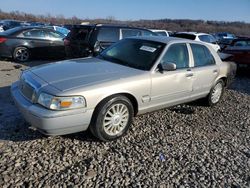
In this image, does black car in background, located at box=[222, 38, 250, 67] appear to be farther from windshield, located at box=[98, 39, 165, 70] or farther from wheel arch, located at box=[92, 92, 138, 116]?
wheel arch, located at box=[92, 92, 138, 116]

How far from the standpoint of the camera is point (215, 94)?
641 centimetres

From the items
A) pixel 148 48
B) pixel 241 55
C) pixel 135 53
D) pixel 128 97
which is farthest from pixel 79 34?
pixel 241 55

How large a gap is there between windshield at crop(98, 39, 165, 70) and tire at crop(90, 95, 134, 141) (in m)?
0.77

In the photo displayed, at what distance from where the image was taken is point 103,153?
3963 mm

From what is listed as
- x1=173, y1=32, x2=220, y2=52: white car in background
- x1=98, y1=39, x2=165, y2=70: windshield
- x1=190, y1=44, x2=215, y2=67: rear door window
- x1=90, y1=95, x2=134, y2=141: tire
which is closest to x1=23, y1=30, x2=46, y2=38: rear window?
x1=98, y1=39, x2=165, y2=70: windshield

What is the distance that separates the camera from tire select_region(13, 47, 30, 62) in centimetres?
1067

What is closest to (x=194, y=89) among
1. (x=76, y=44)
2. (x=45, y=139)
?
(x=45, y=139)

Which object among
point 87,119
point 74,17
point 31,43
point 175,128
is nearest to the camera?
point 87,119

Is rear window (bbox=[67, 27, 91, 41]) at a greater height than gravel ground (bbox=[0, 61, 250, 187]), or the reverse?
rear window (bbox=[67, 27, 91, 41])

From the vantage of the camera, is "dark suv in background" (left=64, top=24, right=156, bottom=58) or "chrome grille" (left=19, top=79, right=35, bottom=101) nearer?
"chrome grille" (left=19, top=79, right=35, bottom=101)

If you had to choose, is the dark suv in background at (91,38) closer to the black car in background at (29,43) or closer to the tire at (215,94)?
the black car in background at (29,43)

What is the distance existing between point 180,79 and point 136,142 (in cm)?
148

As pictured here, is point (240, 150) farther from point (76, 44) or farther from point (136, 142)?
point (76, 44)

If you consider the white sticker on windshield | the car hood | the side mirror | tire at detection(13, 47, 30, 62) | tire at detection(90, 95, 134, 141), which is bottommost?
tire at detection(13, 47, 30, 62)
